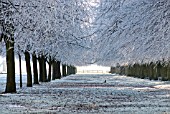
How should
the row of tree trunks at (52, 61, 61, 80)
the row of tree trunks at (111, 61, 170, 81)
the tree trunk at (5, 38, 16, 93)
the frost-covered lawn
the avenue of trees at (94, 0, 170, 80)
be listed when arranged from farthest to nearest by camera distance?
the row of tree trunks at (52, 61, 61, 80), the row of tree trunks at (111, 61, 170, 81), the tree trunk at (5, 38, 16, 93), the avenue of trees at (94, 0, 170, 80), the frost-covered lawn

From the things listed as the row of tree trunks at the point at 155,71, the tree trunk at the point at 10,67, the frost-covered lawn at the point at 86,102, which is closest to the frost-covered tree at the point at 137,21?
the frost-covered lawn at the point at 86,102

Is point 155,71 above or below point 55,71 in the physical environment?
below

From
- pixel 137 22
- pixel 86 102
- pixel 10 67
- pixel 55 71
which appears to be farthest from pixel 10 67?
pixel 55 71

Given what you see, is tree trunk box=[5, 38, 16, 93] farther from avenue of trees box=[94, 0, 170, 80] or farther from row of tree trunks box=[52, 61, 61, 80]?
row of tree trunks box=[52, 61, 61, 80]

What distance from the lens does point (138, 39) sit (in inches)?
910

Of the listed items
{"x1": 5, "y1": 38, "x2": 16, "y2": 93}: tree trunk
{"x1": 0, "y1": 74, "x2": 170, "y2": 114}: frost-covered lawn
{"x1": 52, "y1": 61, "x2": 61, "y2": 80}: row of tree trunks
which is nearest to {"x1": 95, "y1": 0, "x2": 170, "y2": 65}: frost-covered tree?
{"x1": 0, "y1": 74, "x2": 170, "y2": 114}: frost-covered lawn

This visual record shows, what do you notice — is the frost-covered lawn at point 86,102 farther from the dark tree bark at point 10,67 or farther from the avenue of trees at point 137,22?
the avenue of trees at point 137,22

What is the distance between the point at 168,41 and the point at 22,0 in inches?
308

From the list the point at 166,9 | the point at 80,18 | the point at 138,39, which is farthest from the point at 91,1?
the point at 166,9

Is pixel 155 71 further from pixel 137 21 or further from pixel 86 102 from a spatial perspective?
pixel 137 21

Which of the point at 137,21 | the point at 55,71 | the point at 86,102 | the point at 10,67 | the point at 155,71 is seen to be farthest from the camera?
the point at 55,71

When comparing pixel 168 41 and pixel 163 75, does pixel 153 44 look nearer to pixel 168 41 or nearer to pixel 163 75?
pixel 168 41

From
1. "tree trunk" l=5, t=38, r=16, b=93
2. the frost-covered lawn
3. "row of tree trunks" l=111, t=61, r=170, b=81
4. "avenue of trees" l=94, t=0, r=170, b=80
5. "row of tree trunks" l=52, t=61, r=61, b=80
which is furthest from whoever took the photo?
"row of tree trunks" l=52, t=61, r=61, b=80

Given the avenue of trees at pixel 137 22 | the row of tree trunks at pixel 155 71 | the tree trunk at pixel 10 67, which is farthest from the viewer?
the row of tree trunks at pixel 155 71
